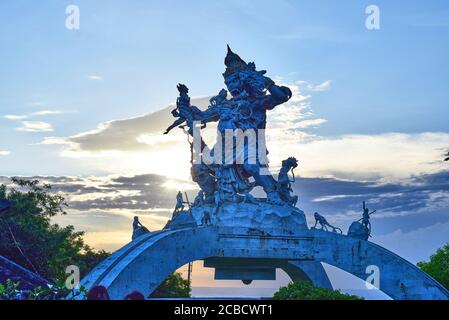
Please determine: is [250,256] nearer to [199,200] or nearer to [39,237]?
[199,200]

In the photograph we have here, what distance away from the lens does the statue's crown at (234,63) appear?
47.5 metres

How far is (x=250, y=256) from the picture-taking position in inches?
1730

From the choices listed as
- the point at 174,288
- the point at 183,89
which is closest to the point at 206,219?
the point at 183,89

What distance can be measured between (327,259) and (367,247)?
245 centimetres

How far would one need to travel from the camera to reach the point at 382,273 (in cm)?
4619

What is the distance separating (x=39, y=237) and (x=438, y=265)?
28.8m

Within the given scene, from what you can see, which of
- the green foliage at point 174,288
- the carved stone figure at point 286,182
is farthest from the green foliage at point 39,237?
the carved stone figure at point 286,182

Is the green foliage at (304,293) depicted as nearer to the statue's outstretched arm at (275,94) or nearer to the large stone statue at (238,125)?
the large stone statue at (238,125)

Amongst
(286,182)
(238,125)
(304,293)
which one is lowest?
(304,293)

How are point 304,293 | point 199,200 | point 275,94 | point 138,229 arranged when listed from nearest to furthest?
point 304,293 < point 138,229 < point 199,200 < point 275,94

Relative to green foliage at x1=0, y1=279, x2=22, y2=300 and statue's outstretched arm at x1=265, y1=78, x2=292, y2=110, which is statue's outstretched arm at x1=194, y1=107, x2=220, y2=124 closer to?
statue's outstretched arm at x1=265, y1=78, x2=292, y2=110
